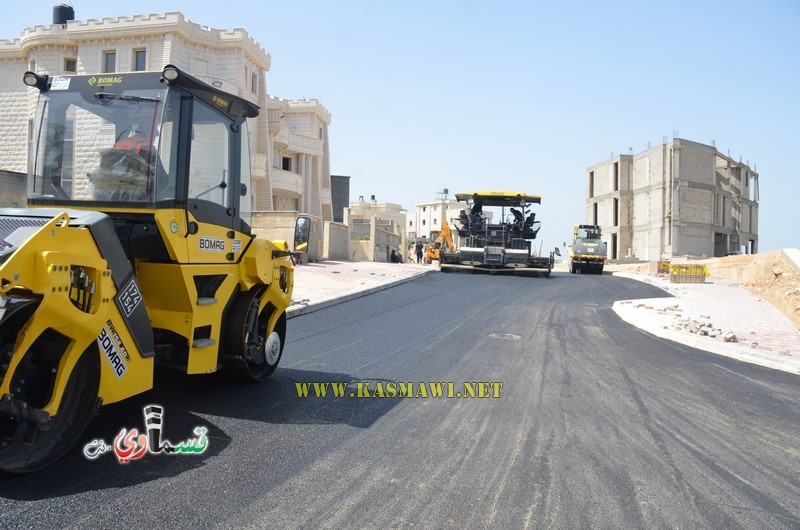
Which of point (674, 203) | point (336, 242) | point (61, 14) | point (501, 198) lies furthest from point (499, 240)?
point (674, 203)

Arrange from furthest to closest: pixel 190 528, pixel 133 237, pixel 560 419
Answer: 1. pixel 560 419
2. pixel 133 237
3. pixel 190 528

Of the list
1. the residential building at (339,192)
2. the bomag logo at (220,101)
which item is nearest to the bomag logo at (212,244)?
the bomag logo at (220,101)

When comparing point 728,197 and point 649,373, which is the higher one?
point 728,197

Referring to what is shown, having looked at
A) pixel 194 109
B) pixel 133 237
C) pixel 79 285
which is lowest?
pixel 79 285

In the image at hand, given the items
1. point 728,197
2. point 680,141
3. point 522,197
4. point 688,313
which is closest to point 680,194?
point 680,141

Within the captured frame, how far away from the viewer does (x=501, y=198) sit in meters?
26.0

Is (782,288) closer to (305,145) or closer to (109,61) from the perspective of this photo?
(305,145)

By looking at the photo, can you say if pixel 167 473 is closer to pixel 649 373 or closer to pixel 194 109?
pixel 194 109

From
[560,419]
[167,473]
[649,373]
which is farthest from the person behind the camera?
[649,373]

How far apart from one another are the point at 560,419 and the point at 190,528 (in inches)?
128

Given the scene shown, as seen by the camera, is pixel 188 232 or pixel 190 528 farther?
pixel 188 232

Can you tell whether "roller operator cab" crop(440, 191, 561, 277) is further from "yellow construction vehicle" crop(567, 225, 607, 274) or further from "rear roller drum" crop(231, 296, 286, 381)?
"rear roller drum" crop(231, 296, 286, 381)

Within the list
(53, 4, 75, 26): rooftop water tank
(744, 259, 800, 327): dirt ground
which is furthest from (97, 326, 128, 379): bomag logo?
(53, 4, 75, 26): rooftop water tank

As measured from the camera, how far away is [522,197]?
2548 cm
